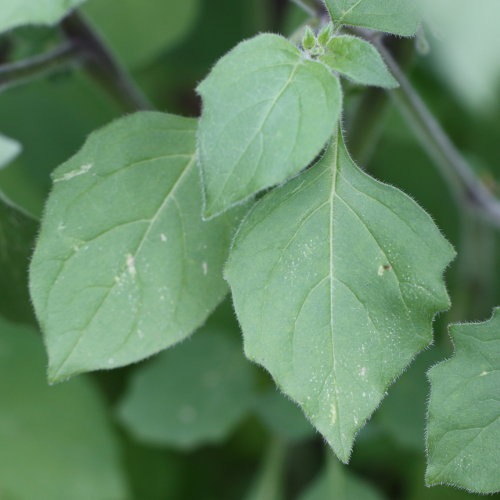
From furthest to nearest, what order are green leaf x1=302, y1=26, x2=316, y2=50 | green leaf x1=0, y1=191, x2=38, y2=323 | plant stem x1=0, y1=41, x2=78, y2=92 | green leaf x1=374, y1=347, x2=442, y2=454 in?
green leaf x1=374, y1=347, x2=442, y2=454 < plant stem x1=0, y1=41, x2=78, y2=92 < green leaf x1=0, y1=191, x2=38, y2=323 < green leaf x1=302, y1=26, x2=316, y2=50

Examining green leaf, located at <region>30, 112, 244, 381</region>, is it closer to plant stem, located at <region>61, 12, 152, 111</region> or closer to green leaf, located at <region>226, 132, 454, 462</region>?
green leaf, located at <region>226, 132, 454, 462</region>

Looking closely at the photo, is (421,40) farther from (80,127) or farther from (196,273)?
(80,127)

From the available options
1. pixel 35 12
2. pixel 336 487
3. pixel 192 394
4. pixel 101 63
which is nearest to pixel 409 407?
pixel 336 487

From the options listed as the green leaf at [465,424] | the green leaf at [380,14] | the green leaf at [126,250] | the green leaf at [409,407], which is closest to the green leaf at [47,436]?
the green leaf at [409,407]

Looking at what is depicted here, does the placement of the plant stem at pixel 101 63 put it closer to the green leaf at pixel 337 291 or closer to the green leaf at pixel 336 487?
the green leaf at pixel 337 291

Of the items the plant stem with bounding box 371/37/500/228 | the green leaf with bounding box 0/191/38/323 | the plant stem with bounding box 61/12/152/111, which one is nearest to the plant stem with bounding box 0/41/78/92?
the plant stem with bounding box 61/12/152/111

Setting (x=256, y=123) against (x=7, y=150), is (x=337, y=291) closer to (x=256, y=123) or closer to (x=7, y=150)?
(x=256, y=123)

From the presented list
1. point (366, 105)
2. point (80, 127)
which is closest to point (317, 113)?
point (366, 105)
